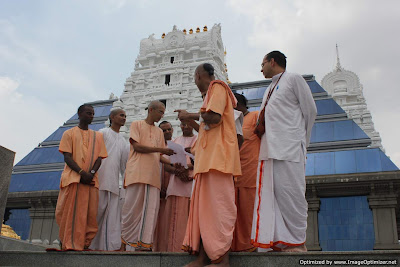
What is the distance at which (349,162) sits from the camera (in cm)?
1680

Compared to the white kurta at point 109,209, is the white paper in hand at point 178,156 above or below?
above

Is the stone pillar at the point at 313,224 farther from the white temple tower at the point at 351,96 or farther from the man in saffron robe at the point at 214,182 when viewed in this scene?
the white temple tower at the point at 351,96

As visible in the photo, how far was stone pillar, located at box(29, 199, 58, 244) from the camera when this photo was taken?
60.7ft

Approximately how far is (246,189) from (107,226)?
2338mm

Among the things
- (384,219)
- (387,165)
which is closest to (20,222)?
(384,219)

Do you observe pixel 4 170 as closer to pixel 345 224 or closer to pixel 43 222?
pixel 345 224

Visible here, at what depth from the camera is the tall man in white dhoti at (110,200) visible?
6.23 metres

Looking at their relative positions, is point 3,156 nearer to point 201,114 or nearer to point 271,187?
point 201,114

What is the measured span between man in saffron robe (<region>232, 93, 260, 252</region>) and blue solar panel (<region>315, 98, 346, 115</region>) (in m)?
15.6

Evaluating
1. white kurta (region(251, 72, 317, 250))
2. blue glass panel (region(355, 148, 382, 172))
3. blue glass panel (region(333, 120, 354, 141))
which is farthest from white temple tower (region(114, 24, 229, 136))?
white kurta (region(251, 72, 317, 250))

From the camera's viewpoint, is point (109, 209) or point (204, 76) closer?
point (204, 76)

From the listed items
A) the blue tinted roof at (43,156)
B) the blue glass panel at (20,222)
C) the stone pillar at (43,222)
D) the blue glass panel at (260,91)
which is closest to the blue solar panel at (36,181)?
the blue tinted roof at (43,156)

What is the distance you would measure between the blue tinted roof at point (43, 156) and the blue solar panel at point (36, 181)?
46.0 inches

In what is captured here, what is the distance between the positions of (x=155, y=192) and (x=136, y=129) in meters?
0.93
